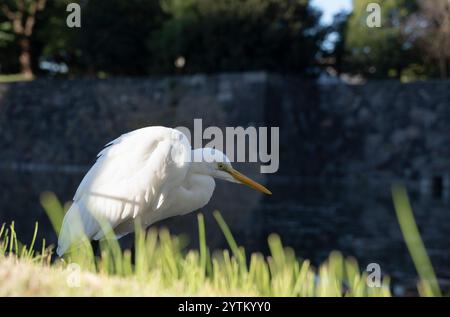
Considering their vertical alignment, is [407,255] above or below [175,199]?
below

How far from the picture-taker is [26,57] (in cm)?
2830

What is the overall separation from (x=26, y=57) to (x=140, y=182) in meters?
26.0

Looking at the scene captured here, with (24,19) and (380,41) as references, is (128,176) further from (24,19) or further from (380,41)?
(24,19)

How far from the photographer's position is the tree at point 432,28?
71.0ft

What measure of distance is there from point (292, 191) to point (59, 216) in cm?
1592

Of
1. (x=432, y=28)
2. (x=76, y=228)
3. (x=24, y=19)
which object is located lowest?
(x=76, y=228)

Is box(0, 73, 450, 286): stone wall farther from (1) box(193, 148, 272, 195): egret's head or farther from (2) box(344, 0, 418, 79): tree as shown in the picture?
(1) box(193, 148, 272, 195): egret's head

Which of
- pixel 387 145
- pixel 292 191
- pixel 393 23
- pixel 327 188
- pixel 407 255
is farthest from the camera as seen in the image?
pixel 393 23

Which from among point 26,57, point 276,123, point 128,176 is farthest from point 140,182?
point 26,57
